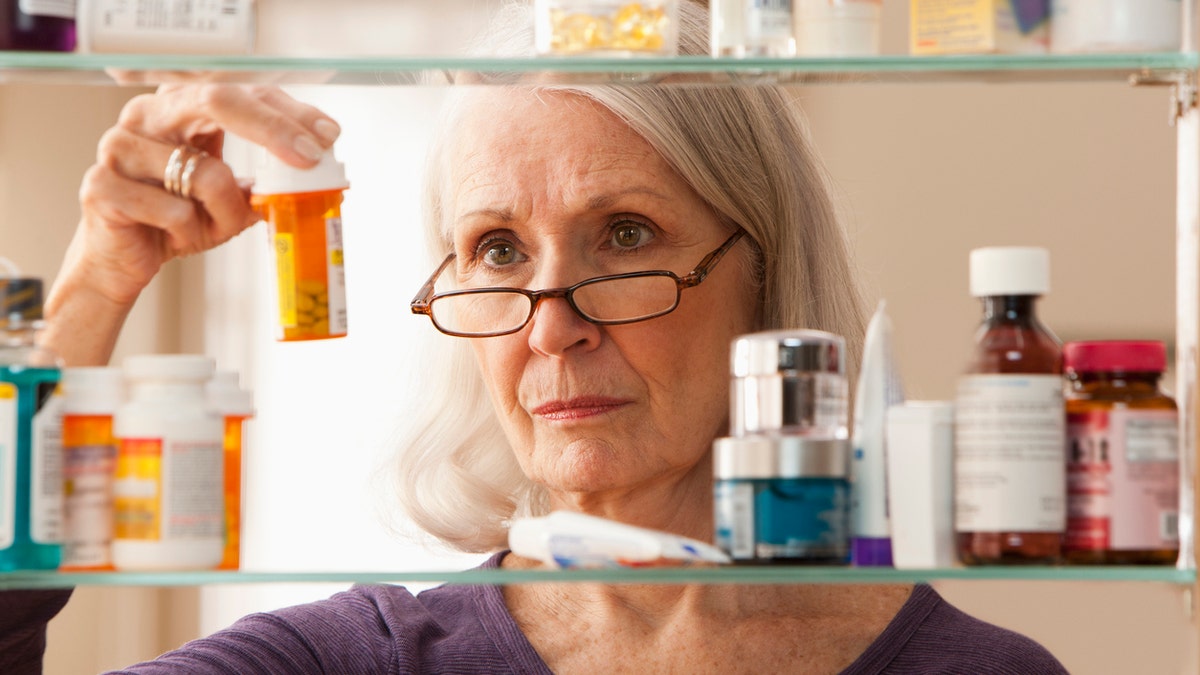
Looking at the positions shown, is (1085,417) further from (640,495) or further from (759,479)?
(640,495)

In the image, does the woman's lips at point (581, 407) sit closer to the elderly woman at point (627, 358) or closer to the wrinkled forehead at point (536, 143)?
the elderly woman at point (627, 358)

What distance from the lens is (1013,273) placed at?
68 cm

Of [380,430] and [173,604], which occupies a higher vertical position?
[380,430]

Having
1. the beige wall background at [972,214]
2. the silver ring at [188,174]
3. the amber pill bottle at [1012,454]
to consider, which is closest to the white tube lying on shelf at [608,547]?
the amber pill bottle at [1012,454]

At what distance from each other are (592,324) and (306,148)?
0.98 ft

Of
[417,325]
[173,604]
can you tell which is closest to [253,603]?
[173,604]

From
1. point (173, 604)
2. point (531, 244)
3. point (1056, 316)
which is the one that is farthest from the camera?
point (173, 604)

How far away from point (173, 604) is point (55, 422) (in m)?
0.97

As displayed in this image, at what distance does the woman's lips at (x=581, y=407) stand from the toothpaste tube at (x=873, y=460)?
35 centimetres

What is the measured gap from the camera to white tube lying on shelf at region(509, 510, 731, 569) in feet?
2.24

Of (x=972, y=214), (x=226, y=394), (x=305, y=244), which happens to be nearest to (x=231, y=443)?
(x=226, y=394)

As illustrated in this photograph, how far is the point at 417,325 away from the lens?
1456 millimetres

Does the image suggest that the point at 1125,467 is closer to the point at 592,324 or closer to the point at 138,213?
the point at 592,324

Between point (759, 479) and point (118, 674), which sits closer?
point (759, 479)
